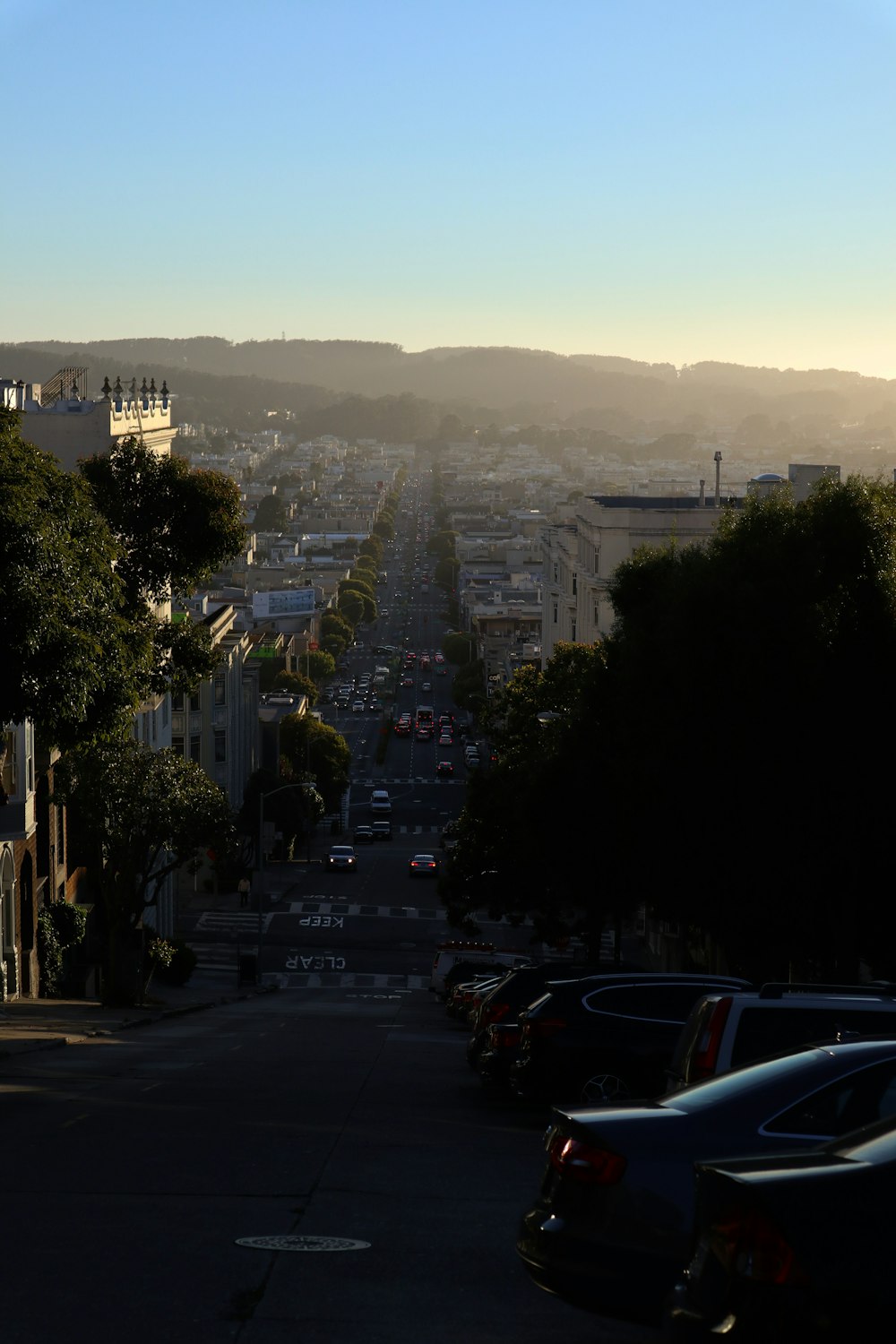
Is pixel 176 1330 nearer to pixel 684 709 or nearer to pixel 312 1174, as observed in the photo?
pixel 312 1174

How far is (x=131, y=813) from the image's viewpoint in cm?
3441

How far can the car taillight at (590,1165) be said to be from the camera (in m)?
7.06

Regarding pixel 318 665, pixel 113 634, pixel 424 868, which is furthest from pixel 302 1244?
pixel 318 665

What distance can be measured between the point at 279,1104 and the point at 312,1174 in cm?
477

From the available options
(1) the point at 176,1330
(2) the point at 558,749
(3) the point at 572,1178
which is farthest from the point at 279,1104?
(2) the point at 558,749

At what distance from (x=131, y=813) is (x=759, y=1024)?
25280 mm

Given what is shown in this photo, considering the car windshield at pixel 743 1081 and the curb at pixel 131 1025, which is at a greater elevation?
the car windshield at pixel 743 1081

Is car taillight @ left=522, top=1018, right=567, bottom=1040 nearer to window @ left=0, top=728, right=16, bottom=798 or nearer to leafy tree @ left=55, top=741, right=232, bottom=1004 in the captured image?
window @ left=0, top=728, right=16, bottom=798

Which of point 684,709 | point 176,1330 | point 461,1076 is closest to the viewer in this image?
point 176,1330

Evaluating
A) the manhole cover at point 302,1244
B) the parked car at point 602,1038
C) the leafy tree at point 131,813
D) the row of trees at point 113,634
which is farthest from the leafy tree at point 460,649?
the manhole cover at point 302,1244

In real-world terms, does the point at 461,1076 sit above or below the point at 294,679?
above

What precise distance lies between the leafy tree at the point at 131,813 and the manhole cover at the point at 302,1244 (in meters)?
23.8

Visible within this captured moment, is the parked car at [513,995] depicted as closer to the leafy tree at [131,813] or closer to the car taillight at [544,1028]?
the car taillight at [544,1028]

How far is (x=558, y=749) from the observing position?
3456 centimetres
